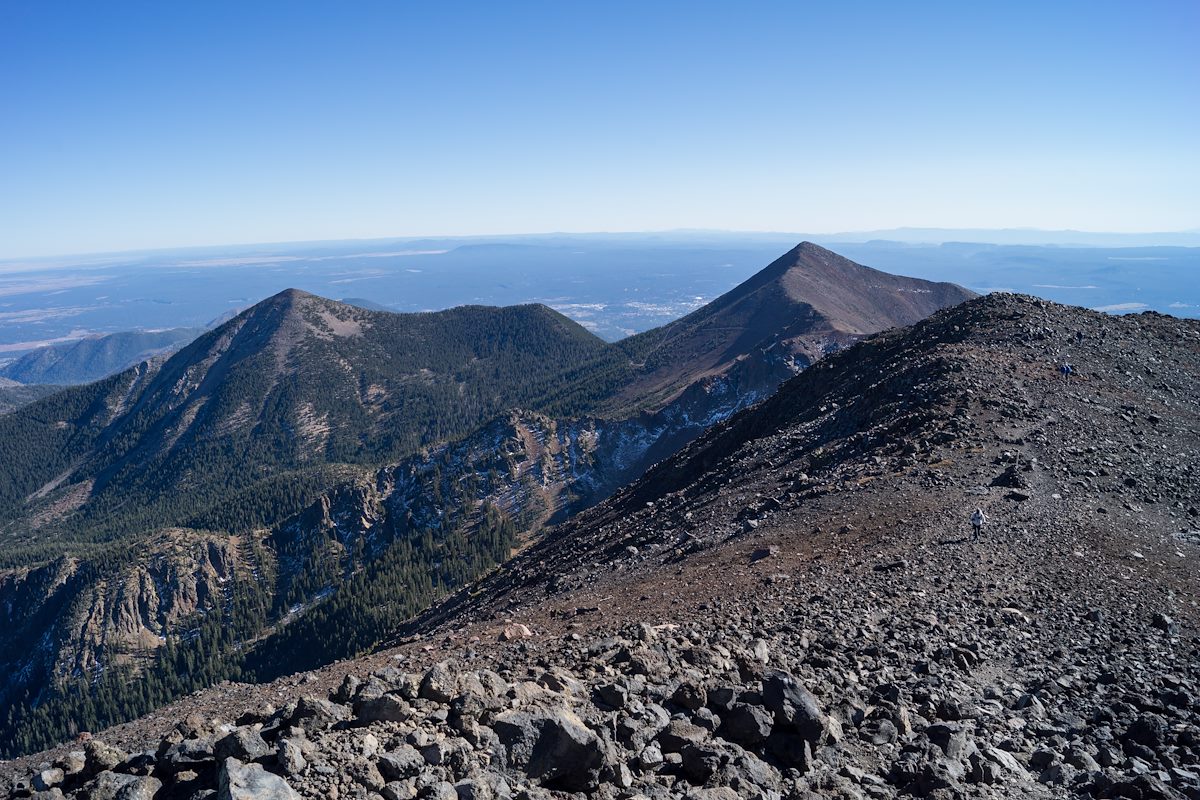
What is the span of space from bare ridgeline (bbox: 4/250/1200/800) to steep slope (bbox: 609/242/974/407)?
8383 cm

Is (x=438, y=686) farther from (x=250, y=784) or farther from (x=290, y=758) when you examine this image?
(x=250, y=784)

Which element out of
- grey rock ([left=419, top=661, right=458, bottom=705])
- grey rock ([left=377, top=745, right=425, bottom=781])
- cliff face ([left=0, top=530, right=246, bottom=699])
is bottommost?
cliff face ([left=0, top=530, right=246, bottom=699])

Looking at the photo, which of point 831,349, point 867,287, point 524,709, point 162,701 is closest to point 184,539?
point 162,701

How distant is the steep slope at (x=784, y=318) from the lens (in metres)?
131

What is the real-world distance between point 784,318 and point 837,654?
146390mm

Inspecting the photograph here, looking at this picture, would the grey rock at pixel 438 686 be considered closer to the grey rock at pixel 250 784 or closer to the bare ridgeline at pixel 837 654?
the bare ridgeline at pixel 837 654

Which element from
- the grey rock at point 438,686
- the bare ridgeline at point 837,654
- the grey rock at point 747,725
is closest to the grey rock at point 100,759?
the bare ridgeline at point 837,654

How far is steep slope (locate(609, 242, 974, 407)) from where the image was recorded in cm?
13088

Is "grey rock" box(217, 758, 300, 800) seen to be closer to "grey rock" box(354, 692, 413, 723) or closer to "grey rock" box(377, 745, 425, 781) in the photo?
"grey rock" box(377, 745, 425, 781)

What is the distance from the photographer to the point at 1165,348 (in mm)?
40000

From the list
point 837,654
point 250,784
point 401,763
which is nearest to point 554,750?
point 401,763

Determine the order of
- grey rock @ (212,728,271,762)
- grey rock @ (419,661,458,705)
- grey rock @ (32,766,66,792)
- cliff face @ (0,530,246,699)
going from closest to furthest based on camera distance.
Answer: grey rock @ (212,728,271,762) < grey rock @ (32,766,66,792) < grey rock @ (419,661,458,705) < cliff face @ (0,530,246,699)

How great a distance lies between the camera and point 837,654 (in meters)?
13.7

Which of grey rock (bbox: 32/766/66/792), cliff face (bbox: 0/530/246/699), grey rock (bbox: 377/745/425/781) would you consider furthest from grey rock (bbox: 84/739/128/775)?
cliff face (bbox: 0/530/246/699)
